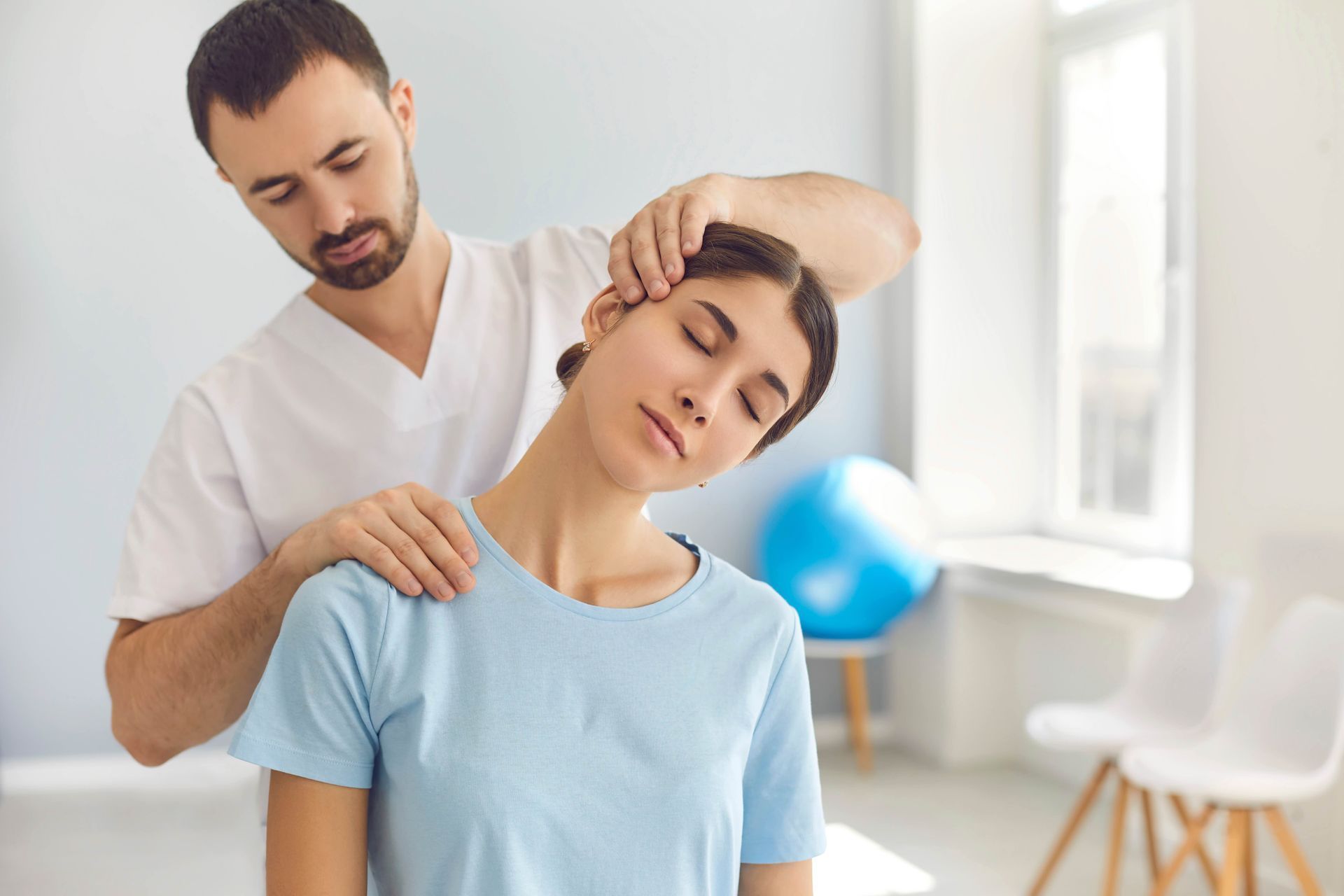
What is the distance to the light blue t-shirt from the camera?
0.80 meters

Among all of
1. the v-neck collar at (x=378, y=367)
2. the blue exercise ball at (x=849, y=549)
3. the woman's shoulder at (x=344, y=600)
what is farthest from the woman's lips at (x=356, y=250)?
the blue exercise ball at (x=849, y=549)

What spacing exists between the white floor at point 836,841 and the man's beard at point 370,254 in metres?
1.87

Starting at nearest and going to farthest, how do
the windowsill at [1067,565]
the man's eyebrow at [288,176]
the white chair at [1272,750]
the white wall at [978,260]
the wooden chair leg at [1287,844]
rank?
the man's eyebrow at [288,176], the white chair at [1272,750], the wooden chair leg at [1287,844], the windowsill at [1067,565], the white wall at [978,260]

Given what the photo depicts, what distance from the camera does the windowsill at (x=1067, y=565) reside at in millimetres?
3234

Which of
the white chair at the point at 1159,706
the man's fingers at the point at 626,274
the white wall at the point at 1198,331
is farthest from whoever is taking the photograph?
the white wall at the point at 1198,331

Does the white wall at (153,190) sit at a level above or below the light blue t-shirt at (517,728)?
above

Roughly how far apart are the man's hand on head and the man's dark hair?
16.2 inches

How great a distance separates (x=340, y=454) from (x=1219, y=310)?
101 inches

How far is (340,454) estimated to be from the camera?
1.26 metres

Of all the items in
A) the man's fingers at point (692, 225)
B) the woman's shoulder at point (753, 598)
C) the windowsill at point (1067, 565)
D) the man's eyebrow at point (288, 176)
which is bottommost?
the windowsill at point (1067, 565)

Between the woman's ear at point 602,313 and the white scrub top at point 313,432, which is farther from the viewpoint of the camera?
the white scrub top at point 313,432

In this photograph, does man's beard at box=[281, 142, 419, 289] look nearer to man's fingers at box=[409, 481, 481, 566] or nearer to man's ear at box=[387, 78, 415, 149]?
man's ear at box=[387, 78, 415, 149]

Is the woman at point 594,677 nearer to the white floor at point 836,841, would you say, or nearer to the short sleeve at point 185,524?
the short sleeve at point 185,524

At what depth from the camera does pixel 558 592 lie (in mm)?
898
